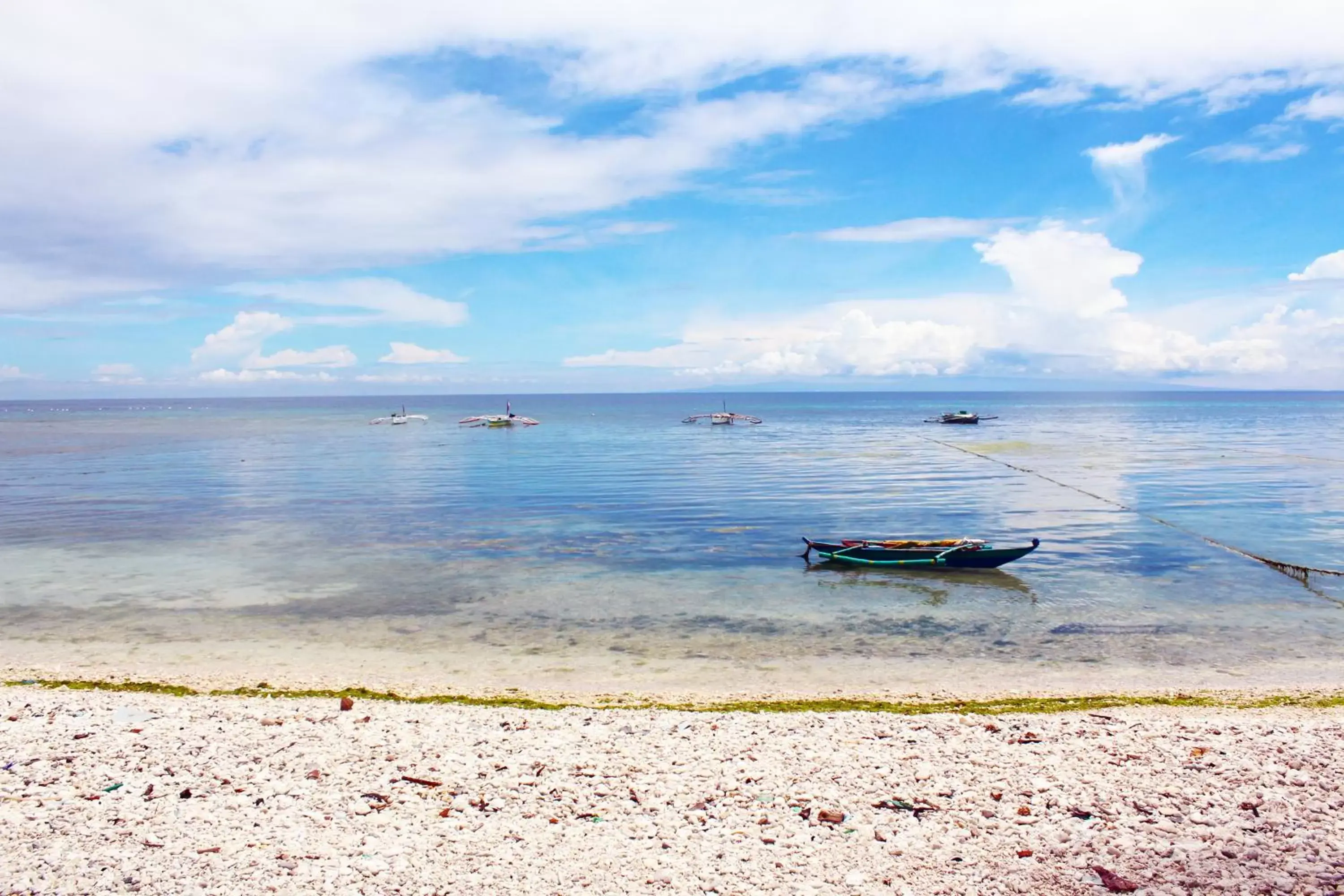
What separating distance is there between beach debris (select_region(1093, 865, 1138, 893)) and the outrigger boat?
20063 millimetres

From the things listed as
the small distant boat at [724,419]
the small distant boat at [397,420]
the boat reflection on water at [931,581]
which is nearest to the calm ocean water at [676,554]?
the boat reflection on water at [931,581]

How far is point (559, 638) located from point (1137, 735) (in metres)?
13.3

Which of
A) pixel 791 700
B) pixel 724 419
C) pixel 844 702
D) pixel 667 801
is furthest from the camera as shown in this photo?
pixel 724 419

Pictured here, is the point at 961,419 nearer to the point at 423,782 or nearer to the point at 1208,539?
the point at 1208,539

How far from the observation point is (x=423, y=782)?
1223 cm

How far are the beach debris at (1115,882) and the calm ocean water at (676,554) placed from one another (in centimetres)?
1060

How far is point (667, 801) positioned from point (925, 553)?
20308 mm

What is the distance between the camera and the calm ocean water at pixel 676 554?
73.9 feet

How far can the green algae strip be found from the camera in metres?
15.8

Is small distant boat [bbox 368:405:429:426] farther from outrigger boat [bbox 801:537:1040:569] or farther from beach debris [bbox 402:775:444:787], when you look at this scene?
beach debris [bbox 402:775:444:787]

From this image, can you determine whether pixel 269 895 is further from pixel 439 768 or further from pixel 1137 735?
pixel 1137 735

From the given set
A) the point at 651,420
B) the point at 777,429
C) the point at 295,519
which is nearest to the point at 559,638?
the point at 295,519

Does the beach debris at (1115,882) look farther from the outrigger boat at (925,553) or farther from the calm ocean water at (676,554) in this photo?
the outrigger boat at (925,553)

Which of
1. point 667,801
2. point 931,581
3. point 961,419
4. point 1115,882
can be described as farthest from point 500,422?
point 1115,882
